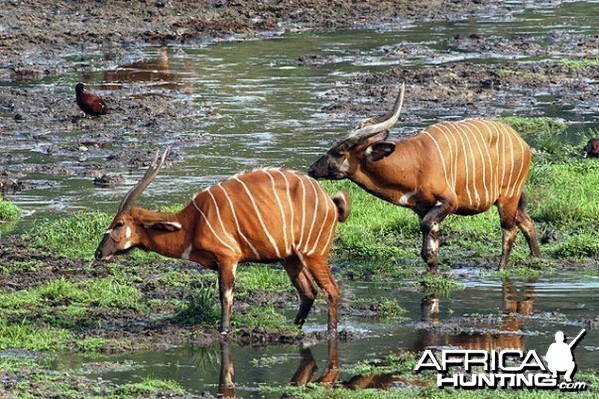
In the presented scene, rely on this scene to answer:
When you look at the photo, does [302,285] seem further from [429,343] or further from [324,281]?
[429,343]

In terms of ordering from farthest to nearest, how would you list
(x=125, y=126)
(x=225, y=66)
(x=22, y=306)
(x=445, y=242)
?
(x=225, y=66) → (x=125, y=126) → (x=445, y=242) → (x=22, y=306)

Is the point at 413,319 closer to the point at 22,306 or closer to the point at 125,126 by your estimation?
the point at 22,306

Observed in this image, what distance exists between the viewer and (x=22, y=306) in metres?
10.6

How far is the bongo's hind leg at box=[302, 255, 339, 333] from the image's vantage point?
994 centimetres

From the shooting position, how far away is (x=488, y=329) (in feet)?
33.0

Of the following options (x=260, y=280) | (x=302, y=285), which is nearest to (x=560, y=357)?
(x=302, y=285)

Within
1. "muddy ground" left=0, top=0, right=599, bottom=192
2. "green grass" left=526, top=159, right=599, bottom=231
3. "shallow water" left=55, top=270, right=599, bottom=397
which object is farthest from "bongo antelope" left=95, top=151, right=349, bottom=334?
"muddy ground" left=0, top=0, right=599, bottom=192

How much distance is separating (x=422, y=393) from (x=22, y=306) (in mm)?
3622

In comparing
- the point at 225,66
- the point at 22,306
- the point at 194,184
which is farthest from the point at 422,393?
the point at 225,66

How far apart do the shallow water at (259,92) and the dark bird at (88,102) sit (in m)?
0.51

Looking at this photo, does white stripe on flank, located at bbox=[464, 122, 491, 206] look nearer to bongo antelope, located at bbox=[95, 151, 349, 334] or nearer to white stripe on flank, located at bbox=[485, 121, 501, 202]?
white stripe on flank, located at bbox=[485, 121, 501, 202]

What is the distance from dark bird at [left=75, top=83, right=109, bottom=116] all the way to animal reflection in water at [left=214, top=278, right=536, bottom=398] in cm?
866

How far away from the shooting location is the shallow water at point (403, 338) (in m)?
8.98

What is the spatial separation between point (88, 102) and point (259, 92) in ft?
10.6
